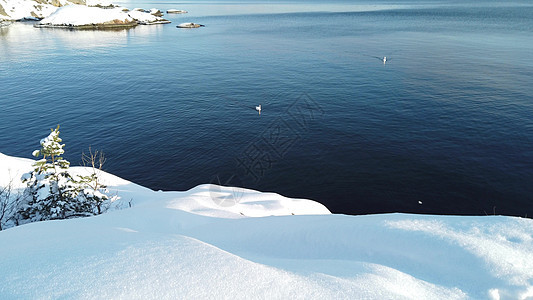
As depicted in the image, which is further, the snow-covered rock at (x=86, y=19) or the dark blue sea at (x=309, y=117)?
the snow-covered rock at (x=86, y=19)

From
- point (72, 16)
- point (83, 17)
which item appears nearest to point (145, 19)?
point (83, 17)

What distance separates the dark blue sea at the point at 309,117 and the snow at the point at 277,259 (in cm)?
1677

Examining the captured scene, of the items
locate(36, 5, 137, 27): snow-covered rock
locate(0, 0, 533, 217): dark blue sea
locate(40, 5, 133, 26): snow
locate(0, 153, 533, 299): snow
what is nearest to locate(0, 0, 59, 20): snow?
locate(40, 5, 133, 26): snow

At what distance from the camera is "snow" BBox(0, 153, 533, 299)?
26.7ft

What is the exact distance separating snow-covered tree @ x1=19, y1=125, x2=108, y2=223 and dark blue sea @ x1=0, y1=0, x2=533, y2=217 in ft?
42.5

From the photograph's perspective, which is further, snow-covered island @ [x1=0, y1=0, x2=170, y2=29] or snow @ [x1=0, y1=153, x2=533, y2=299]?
snow-covered island @ [x1=0, y1=0, x2=170, y2=29]

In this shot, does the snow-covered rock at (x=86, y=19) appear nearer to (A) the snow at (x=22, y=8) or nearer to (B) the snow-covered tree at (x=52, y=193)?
(A) the snow at (x=22, y=8)

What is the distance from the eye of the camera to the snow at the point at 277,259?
320 inches

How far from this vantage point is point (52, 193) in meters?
20.6

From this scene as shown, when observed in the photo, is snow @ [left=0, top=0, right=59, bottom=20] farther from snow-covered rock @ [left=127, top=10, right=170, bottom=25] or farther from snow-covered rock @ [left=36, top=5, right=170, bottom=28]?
snow-covered rock @ [left=127, top=10, right=170, bottom=25]

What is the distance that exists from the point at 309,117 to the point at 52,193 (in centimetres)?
3921

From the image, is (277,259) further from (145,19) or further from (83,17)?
(145,19)

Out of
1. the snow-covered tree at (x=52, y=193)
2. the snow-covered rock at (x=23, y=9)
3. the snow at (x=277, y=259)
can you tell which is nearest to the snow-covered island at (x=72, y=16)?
the snow-covered rock at (x=23, y=9)

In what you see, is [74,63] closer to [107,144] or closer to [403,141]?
[107,144]
